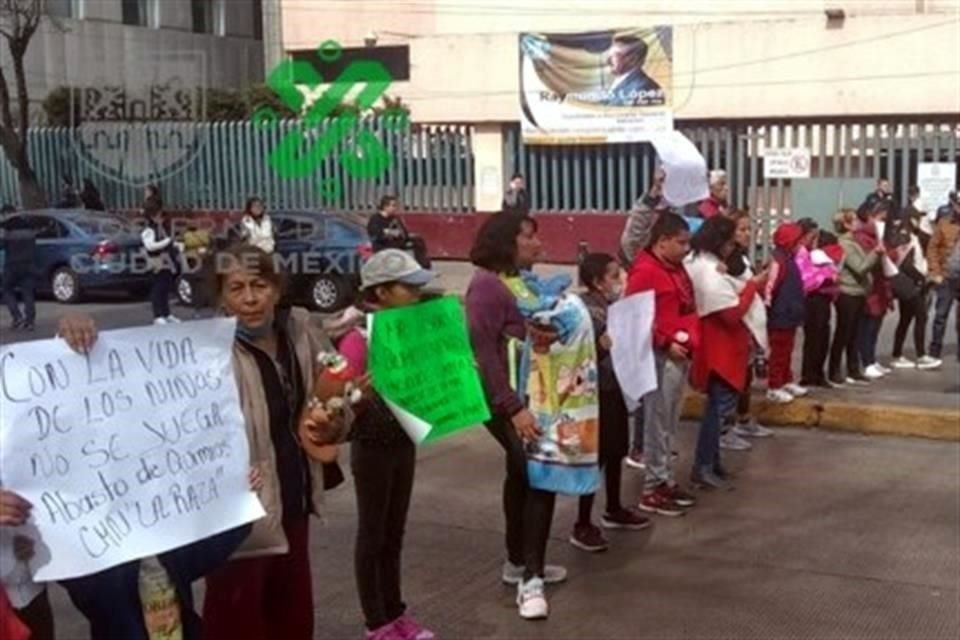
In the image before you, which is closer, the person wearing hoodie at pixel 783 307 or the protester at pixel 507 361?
the protester at pixel 507 361

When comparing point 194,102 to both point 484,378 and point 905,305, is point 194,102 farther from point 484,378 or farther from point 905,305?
point 484,378

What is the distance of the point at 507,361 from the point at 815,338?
5.45 meters

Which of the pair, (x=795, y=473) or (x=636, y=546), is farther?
(x=795, y=473)

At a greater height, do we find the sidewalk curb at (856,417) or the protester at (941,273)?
the protester at (941,273)

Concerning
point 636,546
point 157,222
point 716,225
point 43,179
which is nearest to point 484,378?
point 636,546

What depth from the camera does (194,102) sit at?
97.8 ft

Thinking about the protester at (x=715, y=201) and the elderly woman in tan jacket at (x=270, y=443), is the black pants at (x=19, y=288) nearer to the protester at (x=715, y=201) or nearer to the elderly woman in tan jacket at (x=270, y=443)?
A: the protester at (x=715, y=201)

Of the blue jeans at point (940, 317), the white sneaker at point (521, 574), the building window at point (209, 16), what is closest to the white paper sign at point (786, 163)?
the blue jeans at point (940, 317)

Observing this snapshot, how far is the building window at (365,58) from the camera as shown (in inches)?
1199

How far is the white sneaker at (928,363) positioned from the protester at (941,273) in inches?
4.1

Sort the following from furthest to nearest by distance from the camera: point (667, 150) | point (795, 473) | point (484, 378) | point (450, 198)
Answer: point (450, 198), point (667, 150), point (795, 473), point (484, 378)

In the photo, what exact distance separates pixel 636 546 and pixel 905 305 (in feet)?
20.2

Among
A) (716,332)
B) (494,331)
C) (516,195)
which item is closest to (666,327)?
(716,332)

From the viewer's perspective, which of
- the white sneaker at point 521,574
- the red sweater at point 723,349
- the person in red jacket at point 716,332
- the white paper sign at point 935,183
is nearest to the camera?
the white sneaker at point 521,574
